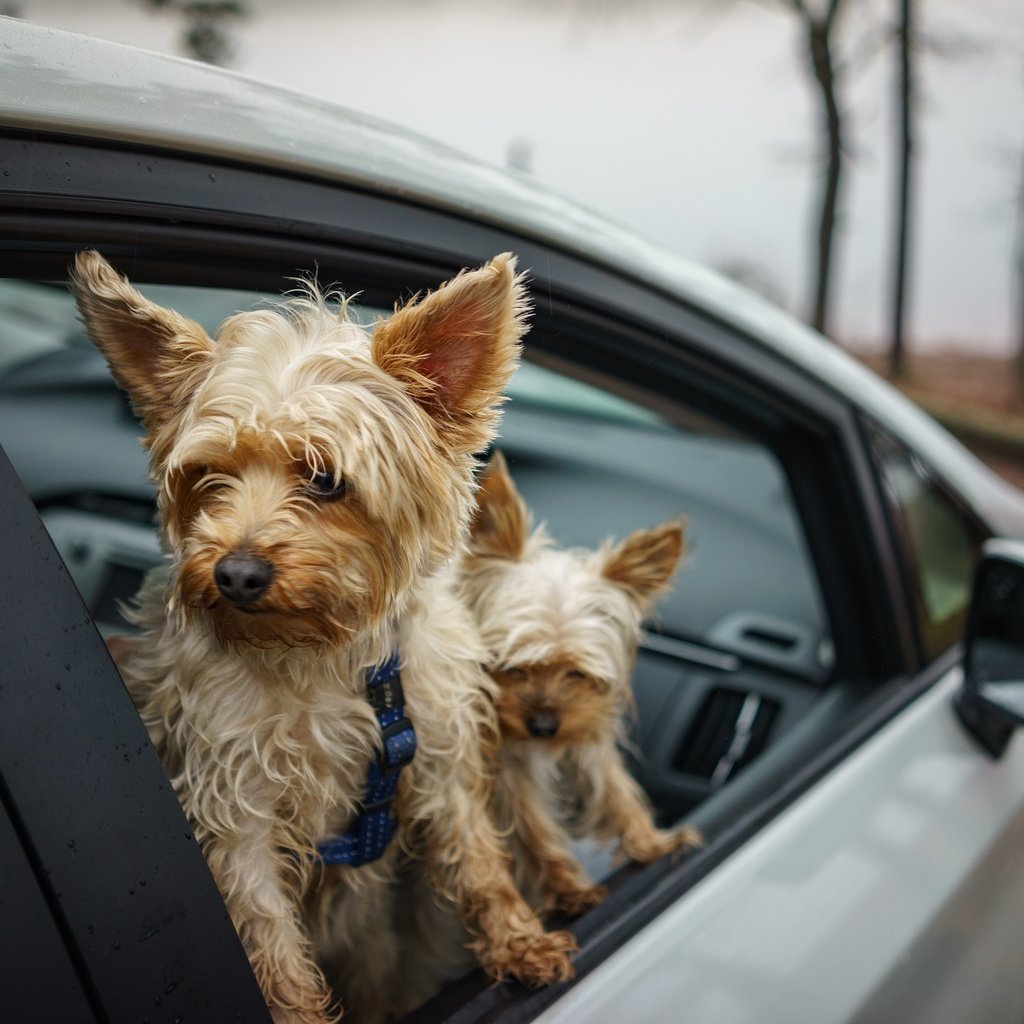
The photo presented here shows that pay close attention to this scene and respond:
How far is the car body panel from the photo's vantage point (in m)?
1.42

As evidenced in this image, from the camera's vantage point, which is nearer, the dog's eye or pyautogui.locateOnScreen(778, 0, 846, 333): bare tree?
the dog's eye

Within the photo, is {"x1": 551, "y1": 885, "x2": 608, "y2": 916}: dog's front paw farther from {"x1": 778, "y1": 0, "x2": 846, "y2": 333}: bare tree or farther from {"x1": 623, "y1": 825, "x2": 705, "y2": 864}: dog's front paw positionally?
{"x1": 778, "y1": 0, "x2": 846, "y2": 333}: bare tree

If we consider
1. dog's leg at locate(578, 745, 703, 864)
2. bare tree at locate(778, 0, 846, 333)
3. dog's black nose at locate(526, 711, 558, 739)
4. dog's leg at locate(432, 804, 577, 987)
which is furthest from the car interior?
bare tree at locate(778, 0, 846, 333)

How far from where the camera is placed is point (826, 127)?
7.24m

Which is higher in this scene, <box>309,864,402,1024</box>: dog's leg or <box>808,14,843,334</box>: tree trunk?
<box>808,14,843,334</box>: tree trunk

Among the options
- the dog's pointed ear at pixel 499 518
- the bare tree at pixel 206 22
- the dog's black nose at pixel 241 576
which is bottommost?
the dog's pointed ear at pixel 499 518

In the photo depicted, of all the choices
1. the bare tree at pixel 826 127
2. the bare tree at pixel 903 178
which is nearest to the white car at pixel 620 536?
the bare tree at pixel 826 127

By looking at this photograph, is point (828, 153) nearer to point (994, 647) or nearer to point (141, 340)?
point (994, 647)

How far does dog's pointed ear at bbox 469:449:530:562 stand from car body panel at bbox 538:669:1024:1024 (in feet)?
1.92

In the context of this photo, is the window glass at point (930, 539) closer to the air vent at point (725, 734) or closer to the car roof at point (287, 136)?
the air vent at point (725, 734)

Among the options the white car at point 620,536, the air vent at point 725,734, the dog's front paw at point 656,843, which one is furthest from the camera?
the air vent at point 725,734

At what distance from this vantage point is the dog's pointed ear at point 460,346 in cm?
108

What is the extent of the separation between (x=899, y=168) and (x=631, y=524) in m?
6.72

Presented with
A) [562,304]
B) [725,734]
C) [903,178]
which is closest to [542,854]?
[562,304]
